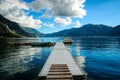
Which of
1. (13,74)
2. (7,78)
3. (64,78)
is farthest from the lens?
(13,74)

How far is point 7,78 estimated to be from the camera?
2672 cm

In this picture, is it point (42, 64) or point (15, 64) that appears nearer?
point (15, 64)

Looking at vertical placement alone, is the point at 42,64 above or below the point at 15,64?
below

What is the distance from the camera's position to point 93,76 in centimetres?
2823

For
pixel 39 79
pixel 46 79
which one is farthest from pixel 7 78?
pixel 46 79

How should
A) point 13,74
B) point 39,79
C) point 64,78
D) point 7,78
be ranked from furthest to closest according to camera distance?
1. point 13,74
2. point 7,78
3. point 39,79
4. point 64,78

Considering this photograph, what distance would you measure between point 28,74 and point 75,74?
34.1ft

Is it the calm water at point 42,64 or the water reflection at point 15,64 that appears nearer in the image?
the calm water at point 42,64

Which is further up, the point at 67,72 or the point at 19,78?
the point at 67,72

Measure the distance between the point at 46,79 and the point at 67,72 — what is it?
11.3 feet

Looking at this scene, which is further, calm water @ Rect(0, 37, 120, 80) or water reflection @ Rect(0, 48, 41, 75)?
water reflection @ Rect(0, 48, 41, 75)

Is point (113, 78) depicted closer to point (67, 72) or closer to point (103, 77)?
point (103, 77)

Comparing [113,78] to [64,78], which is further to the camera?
[113,78]

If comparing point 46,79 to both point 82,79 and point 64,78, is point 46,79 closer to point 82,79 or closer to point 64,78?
point 64,78
